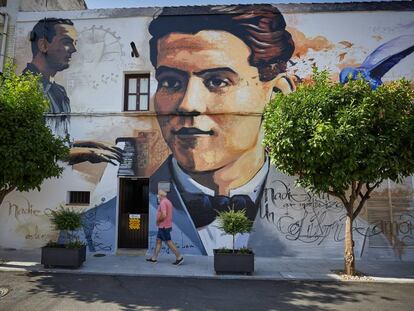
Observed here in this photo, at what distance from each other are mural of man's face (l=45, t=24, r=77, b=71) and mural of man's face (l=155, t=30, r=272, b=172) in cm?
300

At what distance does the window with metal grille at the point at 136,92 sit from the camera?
11312mm

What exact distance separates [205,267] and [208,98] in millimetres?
5053

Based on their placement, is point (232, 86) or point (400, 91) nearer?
point (400, 91)

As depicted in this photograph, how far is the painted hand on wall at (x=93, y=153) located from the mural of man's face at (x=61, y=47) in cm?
272

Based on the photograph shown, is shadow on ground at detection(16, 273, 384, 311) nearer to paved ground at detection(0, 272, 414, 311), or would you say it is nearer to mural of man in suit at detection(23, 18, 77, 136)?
paved ground at detection(0, 272, 414, 311)

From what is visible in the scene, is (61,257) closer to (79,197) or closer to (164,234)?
(164,234)

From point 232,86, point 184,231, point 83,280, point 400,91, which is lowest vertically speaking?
point 83,280

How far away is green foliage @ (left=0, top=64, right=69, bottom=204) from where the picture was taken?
26.5ft

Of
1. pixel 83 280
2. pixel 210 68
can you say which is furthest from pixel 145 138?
pixel 83 280

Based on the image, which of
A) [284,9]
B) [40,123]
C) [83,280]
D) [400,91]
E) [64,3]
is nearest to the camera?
[83,280]

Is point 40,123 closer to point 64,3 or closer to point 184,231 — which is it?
point 184,231

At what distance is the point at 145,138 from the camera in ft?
35.6

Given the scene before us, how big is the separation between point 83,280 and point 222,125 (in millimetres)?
5796

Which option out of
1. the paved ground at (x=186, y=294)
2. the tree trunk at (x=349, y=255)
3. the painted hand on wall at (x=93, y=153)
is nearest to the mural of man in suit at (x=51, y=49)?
the painted hand on wall at (x=93, y=153)
